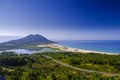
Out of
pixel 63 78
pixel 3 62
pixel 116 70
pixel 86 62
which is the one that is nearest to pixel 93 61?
pixel 86 62

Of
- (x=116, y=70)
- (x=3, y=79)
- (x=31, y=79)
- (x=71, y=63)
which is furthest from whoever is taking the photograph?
(x=71, y=63)

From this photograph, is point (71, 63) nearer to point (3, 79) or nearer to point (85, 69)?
point (85, 69)

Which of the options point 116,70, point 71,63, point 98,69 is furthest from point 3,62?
point 116,70

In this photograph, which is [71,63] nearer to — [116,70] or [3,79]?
[116,70]

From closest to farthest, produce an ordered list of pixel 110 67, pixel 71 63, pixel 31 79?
pixel 31 79
pixel 110 67
pixel 71 63

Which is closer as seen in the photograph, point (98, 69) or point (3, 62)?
point (98, 69)

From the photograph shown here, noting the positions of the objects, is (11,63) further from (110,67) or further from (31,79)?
(31,79)

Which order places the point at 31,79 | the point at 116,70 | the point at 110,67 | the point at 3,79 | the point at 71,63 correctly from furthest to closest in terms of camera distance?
the point at 71,63 < the point at 110,67 < the point at 116,70 < the point at 3,79 < the point at 31,79

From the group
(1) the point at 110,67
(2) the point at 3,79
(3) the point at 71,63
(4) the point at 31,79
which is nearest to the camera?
(4) the point at 31,79

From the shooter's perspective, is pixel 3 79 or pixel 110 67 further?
pixel 110 67
